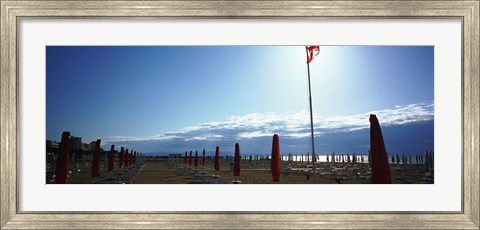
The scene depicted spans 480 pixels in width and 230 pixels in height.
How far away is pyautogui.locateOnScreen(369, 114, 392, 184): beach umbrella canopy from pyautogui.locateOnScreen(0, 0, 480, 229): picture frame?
2.24 feet

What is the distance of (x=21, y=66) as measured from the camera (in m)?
4.12

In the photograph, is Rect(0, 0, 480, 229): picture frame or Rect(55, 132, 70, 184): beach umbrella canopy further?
Rect(55, 132, 70, 184): beach umbrella canopy

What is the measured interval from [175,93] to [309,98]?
2.03 meters

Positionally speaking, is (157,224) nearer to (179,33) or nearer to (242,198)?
(242,198)

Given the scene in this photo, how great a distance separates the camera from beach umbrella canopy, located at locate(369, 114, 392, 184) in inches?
182

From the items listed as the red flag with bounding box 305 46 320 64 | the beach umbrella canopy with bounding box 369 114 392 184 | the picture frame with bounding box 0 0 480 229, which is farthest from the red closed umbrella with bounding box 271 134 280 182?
the picture frame with bounding box 0 0 480 229

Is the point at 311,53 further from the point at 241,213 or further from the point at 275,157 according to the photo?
the point at 241,213

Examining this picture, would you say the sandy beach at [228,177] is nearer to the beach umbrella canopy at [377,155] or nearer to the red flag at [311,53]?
the beach umbrella canopy at [377,155]

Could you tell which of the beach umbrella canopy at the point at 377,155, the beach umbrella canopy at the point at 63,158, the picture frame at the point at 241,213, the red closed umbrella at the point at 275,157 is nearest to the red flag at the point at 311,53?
the beach umbrella canopy at the point at 377,155

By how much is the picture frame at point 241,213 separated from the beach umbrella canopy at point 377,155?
684 millimetres

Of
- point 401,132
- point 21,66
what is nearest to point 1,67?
point 21,66

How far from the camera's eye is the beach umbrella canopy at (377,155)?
4613 millimetres

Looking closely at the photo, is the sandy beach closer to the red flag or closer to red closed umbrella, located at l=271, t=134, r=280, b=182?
red closed umbrella, located at l=271, t=134, r=280, b=182

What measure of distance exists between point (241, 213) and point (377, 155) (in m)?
1.64
